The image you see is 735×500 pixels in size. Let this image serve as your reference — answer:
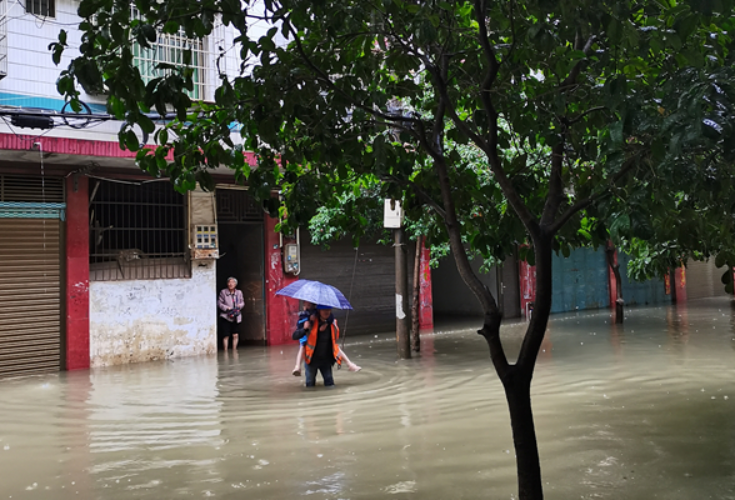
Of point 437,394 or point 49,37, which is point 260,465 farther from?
point 49,37

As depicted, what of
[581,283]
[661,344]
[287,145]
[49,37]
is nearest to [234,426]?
[287,145]

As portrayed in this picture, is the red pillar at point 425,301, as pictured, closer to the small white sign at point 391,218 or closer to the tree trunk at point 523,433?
the small white sign at point 391,218

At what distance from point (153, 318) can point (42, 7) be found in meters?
6.05

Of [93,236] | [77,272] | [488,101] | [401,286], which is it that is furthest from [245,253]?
[488,101]

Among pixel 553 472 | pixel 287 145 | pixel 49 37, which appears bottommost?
pixel 553 472

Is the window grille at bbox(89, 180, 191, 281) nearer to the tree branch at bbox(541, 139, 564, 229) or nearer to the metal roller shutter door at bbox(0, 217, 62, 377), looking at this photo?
the metal roller shutter door at bbox(0, 217, 62, 377)

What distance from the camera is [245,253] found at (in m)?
16.4

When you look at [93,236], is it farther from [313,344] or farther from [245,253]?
[313,344]

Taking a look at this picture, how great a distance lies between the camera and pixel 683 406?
7957 mm

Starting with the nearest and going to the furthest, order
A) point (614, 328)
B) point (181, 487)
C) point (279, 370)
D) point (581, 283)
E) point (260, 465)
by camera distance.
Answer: point (181, 487), point (260, 465), point (279, 370), point (614, 328), point (581, 283)

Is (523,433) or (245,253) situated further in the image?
(245,253)

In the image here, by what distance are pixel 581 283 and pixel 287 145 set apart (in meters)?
20.3

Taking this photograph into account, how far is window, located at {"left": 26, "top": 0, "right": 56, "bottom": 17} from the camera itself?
11.9m

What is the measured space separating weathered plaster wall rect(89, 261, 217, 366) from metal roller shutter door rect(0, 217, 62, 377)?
705mm
